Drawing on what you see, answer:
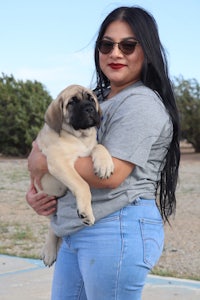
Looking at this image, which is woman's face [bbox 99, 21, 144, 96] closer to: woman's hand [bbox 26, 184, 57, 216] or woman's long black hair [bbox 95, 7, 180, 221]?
woman's long black hair [bbox 95, 7, 180, 221]

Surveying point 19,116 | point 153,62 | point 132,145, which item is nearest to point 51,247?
point 132,145

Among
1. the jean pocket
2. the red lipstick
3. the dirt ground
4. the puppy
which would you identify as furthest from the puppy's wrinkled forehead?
the dirt ground

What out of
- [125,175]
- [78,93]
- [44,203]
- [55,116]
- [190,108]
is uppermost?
[78,93]

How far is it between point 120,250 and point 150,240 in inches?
6.7

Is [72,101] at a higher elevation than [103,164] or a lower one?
higher

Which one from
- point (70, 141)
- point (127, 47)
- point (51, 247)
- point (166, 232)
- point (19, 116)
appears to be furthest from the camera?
point (19, 116)

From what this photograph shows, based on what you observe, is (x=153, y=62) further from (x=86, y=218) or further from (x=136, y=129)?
(x=86, y=218)

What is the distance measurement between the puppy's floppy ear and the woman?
0.59 feet

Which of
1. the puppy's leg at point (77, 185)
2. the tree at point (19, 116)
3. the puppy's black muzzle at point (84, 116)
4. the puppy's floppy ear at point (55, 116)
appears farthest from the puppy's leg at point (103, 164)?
the tree at point (19, 116)

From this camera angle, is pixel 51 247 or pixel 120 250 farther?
pixel 51 247

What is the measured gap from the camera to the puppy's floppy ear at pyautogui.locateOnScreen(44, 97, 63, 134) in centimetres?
280

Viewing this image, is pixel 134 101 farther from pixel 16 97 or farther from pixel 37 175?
pixel 16 97

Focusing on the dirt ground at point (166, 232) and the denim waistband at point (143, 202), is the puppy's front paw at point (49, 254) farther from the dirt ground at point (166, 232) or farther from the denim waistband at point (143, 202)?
the dirt ground at point (166, 232)

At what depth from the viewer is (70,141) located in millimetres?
2762
